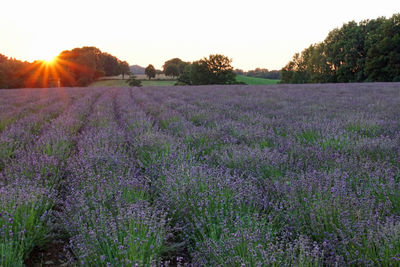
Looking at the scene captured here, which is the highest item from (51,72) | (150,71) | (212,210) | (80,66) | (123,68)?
(123,68)

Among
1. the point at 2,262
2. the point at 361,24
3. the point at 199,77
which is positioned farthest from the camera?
the point at 199,77

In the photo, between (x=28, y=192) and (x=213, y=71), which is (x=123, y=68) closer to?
(x=213, y=71)

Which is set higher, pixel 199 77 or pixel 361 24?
pixel 361 24

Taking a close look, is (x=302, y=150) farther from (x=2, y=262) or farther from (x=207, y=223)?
(x=2, y=262)

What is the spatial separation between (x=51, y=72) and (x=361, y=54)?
52540 millimetres

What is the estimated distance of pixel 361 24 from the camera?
44531 millimetres

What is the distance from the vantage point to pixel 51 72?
54.2 meters

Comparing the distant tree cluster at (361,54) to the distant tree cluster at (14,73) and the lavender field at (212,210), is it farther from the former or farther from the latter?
the distant tree cluster at (14,73)

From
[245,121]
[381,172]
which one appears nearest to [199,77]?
[245,121]

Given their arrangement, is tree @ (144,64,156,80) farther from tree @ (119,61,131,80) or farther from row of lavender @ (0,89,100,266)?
row of lavender @ (0,89,100,266)

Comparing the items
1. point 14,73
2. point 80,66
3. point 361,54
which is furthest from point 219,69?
point 14,73

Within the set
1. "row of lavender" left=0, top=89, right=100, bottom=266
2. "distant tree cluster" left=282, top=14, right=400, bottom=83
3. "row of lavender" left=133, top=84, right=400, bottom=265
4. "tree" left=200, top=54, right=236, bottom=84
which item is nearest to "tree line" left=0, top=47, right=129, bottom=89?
"tree" left=200, top=54, right=236, bottom=84

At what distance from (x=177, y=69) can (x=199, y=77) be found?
27504mm

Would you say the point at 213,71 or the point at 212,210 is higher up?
the point at 213,71
